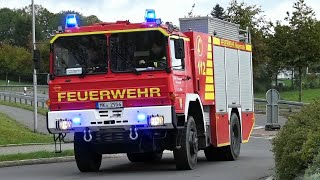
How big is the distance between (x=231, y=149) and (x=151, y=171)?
3581 mm

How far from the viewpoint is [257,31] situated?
48656 millimetres

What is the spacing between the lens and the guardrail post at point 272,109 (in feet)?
106

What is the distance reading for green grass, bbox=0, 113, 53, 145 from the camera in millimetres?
24422

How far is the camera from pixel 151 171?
587 inches

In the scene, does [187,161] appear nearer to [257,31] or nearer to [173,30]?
[173,30]

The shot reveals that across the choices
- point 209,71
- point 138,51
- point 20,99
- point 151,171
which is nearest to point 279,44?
point 20,99

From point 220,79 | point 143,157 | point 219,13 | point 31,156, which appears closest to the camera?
point 220,79

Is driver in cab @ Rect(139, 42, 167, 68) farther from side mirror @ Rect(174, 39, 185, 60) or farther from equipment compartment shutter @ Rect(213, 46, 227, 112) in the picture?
equipment compartment shutter @ Rect(213, 46, 227, 112)

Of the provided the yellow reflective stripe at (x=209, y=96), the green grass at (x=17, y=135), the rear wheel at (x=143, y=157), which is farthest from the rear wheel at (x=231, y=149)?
the green grass at (x=17, y=135)

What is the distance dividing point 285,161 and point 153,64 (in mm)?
4444

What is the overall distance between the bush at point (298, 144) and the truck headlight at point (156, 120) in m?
2.76

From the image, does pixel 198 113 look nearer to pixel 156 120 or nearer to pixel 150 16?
pixel 156 120

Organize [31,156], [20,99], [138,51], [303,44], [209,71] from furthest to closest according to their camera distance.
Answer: [20,99]
[303,44]
[31,156]
[209,71]
[138,51]

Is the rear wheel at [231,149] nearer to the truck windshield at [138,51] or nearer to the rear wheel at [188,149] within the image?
the rear wheel at [188,149]
